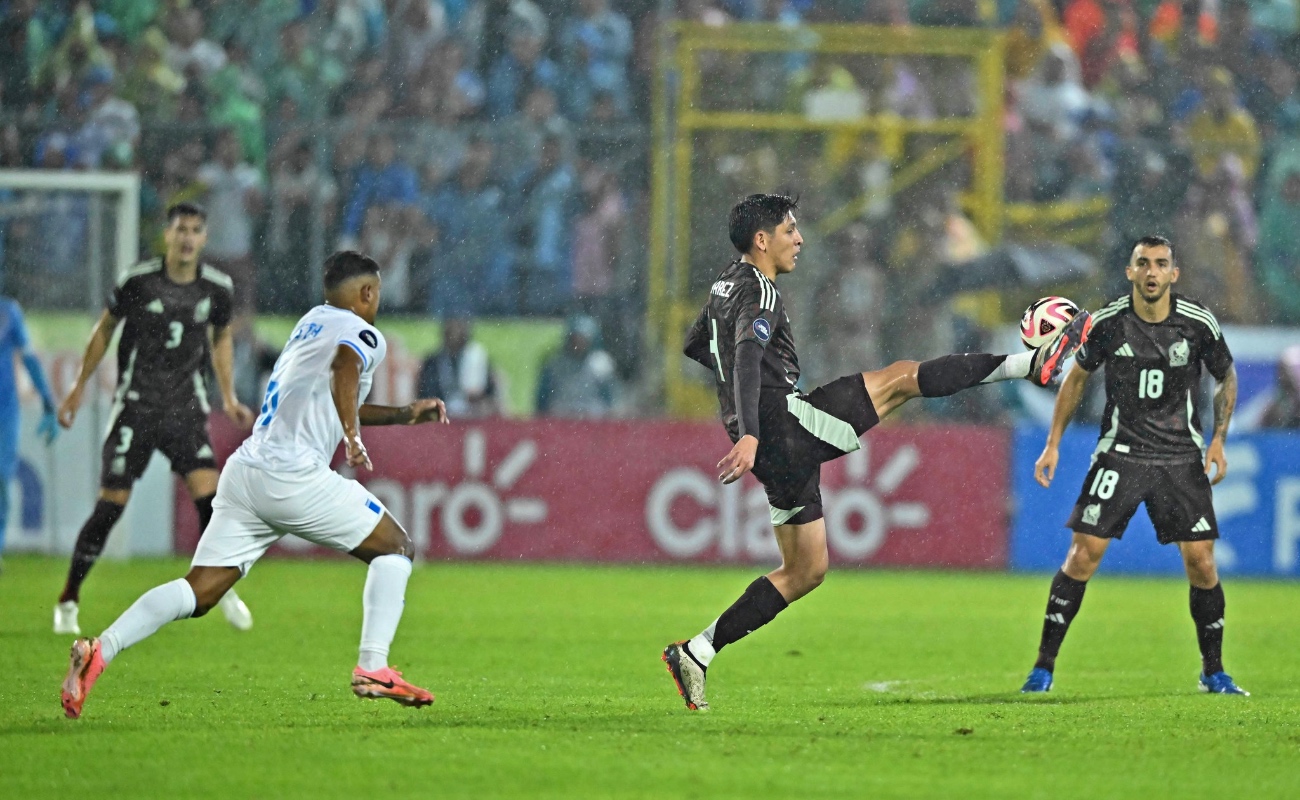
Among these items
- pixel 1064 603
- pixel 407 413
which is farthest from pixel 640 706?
pixel 1064 603

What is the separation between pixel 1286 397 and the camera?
52.3ft

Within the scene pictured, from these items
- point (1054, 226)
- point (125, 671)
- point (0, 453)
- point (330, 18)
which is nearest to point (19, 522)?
point (0, 453)

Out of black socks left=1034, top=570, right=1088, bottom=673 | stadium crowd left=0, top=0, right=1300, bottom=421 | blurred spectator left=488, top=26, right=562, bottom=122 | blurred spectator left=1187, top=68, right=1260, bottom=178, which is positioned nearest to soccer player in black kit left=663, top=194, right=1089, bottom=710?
black socks left=1034, top=570, right=1088, bottom=673

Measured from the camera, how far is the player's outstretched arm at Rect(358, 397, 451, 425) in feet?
21.7

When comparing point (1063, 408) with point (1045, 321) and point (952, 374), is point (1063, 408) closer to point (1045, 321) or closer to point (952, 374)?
point (1045, 321)

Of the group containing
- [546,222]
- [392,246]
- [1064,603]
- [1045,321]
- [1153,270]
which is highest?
[546,222]

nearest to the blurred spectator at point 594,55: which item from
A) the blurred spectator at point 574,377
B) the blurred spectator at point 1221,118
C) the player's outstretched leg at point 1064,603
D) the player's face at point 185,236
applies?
the blurred spectator at point 574,377

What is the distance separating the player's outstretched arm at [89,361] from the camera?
32.3ft

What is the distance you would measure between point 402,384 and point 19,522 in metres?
3.24

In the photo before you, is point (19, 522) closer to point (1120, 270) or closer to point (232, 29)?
point (232, 29)

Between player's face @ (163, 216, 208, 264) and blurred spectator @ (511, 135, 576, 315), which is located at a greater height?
blurred spectator @ (511, 135, 576, 315)

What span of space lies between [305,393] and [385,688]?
1062 millimetres

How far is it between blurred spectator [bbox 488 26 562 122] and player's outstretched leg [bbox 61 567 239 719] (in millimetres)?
11761

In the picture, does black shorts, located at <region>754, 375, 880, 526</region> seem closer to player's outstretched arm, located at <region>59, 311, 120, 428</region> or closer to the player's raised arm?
the player's raised arm
